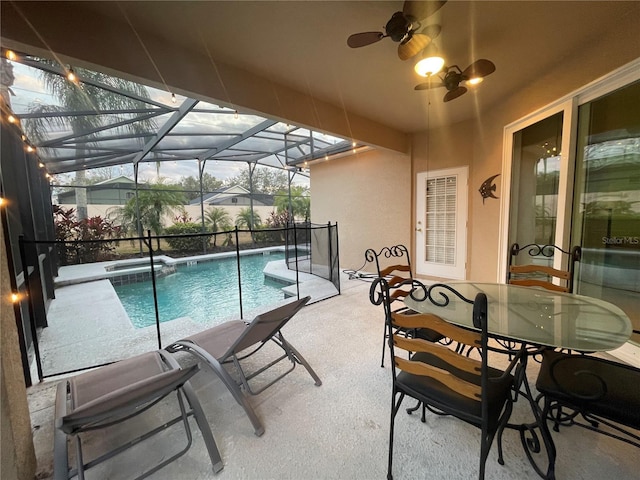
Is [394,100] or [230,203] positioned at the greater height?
[394,100]

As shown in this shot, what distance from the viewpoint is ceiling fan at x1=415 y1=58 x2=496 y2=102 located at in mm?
2213

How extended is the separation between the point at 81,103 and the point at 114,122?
78cm

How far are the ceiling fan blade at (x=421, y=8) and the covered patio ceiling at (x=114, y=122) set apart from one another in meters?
1.96

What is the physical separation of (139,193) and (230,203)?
3.25 meters

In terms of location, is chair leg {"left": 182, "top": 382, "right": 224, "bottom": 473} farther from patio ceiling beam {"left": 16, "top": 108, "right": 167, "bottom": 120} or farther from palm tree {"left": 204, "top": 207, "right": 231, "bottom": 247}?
palm tree {"left": 204, "top": 207, "right": 231, "bottom": 247}

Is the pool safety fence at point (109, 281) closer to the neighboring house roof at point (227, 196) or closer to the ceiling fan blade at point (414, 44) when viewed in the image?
the neighboring house roof at point (227, 196)

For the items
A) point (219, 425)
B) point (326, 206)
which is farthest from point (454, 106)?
point (219, 425)

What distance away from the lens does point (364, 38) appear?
6.04 ft

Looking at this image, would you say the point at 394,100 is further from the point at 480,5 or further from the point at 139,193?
the point at 139,193

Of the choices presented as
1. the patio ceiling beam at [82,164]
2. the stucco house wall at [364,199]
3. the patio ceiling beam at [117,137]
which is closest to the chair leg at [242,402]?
the stucco house wall at [364,199]

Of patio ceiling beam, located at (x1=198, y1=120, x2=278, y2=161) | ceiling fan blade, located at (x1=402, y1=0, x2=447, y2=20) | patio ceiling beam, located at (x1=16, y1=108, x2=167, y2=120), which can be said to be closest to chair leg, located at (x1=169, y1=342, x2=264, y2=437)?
ceiling fan blade, located at (x1=402, y1=0, x2=447, y2=20)

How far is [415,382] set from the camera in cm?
132

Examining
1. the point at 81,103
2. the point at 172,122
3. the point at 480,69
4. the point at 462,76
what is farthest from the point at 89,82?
the point at 480,69

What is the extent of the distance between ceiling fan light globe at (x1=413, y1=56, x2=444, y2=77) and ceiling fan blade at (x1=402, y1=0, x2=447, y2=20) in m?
0.57
